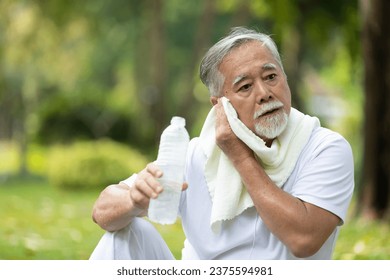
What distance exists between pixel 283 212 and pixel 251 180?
0.51ft

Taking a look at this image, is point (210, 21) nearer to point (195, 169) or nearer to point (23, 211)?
point (23, 211)

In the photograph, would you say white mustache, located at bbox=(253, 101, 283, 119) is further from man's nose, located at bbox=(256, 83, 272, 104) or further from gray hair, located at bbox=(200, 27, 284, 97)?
gray hair, located at bbox=(200, 27, 284, 97)

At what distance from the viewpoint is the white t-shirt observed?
2506 millimetres

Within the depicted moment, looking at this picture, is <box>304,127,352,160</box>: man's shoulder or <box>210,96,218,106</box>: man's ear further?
<box>210,96,218,106</box>: man's ear

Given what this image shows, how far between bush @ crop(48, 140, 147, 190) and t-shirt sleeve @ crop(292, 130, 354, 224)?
9.81m

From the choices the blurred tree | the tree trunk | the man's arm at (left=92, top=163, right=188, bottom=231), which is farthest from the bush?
the man's arm at (left=92, top=163, right=188, bottom=231)

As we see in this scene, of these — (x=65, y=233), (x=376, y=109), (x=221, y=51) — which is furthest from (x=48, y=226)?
(x=221, y=51)

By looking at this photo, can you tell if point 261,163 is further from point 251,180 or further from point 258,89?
point 258,89

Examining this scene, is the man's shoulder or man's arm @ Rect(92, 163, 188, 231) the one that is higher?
the man's shoulder

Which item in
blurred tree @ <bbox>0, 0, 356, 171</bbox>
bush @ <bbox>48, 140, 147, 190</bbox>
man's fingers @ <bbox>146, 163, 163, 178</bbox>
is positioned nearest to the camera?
man's fingers @ <bbox>146, 163, 163, 178</bbox>

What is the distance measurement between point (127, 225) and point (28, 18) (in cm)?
1236

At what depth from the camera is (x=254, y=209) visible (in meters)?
2.64

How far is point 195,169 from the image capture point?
2814 mm
